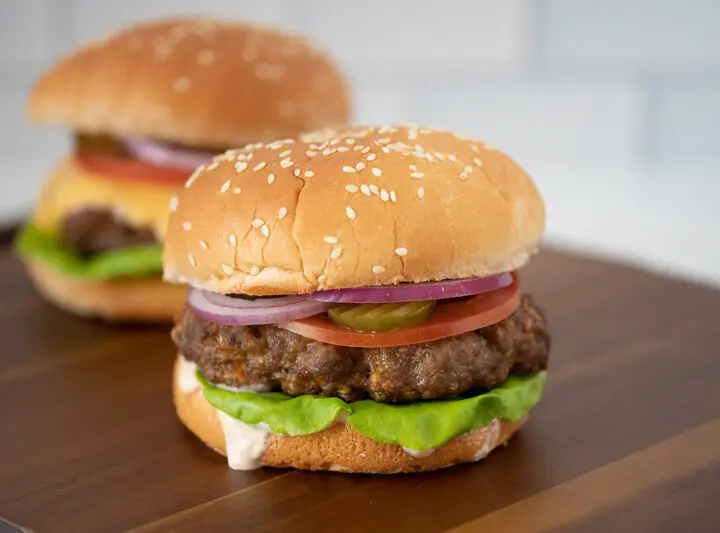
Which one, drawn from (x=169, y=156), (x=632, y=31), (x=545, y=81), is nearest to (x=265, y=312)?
(x=169, y=156)

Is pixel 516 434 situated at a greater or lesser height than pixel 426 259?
lesser

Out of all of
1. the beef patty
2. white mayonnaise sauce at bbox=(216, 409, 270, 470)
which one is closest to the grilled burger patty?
white mayonnaise sauce at bbox=(216, 409, 270, 470)

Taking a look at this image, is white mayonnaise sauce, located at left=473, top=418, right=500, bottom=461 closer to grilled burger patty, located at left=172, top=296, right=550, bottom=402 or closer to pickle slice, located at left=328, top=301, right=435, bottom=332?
grilled burger patty, located at left=172, top=296, right=550, bottom=402

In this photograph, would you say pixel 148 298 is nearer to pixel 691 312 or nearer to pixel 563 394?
pixel 563 394

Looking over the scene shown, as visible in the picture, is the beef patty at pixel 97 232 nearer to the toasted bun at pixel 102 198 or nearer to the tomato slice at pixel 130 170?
the toasted bun at pixel 102 198

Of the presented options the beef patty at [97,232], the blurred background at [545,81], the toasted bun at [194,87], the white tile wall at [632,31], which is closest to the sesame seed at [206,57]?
the toasted bun at [194,87]

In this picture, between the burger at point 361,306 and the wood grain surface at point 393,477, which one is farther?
the burger at point 361,306

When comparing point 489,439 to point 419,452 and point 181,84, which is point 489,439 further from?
point 181,84

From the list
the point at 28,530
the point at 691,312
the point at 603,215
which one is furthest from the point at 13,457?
the point at 603,215
